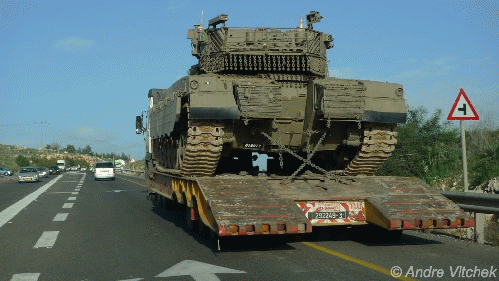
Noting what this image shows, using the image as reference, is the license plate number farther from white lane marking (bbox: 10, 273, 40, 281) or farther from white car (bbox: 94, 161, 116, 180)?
white car (bbox: 94, 161, 116, 180)

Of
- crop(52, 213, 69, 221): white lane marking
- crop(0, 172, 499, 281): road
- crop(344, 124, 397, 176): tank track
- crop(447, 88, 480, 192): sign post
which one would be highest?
crop(447, 88, 480, 192): sign post

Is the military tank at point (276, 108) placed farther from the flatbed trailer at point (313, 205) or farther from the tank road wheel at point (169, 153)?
the flatbed trailer at point (313, 205)

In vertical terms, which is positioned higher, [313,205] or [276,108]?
[276,108]

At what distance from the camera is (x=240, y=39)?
477 inches

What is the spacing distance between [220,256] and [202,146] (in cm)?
248

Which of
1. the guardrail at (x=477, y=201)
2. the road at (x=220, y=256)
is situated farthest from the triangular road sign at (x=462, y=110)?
the road at (x=220, y=256)

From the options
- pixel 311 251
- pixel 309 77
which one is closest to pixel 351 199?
pixel 311 251

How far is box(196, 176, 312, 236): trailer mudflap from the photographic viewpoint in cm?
815

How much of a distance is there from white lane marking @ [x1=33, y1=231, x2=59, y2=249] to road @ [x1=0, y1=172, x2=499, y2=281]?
2cm

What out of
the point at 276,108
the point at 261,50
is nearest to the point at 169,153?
the point at 261,50

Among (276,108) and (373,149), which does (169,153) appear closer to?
(276,108)

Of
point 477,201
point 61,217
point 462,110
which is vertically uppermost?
point 462,110

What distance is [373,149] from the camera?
11.4 meters

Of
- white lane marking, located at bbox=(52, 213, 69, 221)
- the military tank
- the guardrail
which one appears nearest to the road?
the guardrail
